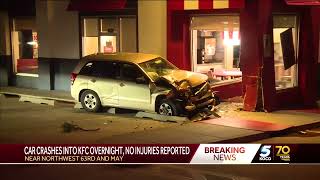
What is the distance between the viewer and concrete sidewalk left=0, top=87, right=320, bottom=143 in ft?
39.8

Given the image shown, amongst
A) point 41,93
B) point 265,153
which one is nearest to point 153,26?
point 41,93

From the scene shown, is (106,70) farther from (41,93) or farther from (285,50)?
(41,93)

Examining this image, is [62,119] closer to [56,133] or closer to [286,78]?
[56,133]

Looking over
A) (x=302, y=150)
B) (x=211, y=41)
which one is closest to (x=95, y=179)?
(x=302, y=150)

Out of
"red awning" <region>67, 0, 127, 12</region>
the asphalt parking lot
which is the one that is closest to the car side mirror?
the asphalt parking lot

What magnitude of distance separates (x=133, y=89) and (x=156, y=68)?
0.92 meters

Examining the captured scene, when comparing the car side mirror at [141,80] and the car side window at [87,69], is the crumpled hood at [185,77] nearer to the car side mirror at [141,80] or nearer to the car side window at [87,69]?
the car side mirror at [141,80]

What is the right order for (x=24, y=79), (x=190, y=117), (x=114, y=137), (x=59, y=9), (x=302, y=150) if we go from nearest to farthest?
(x=302, y=150) < (x=114, y=137) < (x=190, y=117) < (x=59, y=9) < (x=24, y=79)

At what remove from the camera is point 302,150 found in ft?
35.5

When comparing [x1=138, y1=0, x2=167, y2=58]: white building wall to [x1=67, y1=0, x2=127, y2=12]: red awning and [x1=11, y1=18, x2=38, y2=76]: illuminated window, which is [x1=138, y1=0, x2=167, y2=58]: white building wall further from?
[x1=11, y1=18, x2=38, y2=76]: illuminated window

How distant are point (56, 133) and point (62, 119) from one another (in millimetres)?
2077

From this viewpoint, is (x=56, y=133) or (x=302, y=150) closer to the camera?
(x=302, y=150)

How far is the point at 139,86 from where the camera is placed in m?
14.9

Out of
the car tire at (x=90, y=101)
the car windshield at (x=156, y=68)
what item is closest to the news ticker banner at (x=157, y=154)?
the car windshield at (x=156, y=68)
